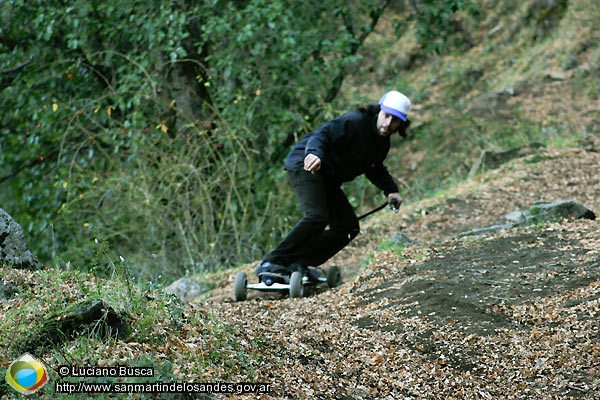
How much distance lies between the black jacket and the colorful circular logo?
339 cm

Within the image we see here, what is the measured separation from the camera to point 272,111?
399 inches

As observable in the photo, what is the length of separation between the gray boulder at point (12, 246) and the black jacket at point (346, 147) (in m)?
2.40

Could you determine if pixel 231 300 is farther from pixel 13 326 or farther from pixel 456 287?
pixel 13 326

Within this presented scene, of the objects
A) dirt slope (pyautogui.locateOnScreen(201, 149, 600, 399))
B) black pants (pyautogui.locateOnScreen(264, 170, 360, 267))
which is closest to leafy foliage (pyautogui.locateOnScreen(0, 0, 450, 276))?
dirt slope (pyautogui.locateOnScreen(201, 149, 600, 399))

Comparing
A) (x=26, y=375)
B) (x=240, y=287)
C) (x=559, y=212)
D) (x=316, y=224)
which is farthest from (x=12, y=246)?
(x=559, y=212)

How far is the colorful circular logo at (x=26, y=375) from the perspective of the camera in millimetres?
3177

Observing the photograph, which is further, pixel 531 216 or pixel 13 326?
pixel 531 216

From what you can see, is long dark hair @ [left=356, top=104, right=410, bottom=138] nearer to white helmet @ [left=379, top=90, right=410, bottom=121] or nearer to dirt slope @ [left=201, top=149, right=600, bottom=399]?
white helmet @ [left=379, top=90, right=410, bottom=121]

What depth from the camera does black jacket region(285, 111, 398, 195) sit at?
6.45m

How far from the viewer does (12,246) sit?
184 inches

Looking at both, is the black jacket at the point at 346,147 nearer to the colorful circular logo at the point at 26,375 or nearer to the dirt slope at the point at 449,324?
the dirt slope at the point at 449,324

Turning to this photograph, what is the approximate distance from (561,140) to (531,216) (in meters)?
4.31

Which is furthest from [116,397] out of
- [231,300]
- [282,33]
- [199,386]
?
[282,33]

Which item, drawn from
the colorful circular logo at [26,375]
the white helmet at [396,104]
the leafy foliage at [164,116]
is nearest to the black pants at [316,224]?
the white helmet at [396,104]
